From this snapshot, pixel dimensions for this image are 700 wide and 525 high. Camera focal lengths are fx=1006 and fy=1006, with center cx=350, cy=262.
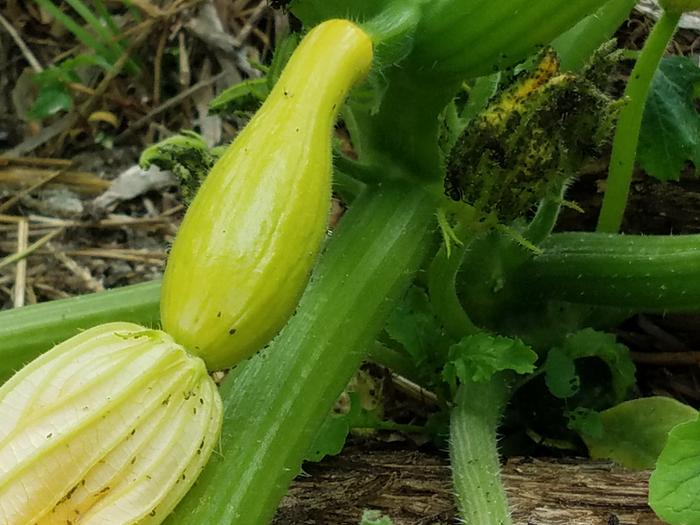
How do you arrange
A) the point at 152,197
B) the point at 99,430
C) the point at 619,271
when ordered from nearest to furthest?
the point at 99,430, the point at 619,271, the point at 152,197

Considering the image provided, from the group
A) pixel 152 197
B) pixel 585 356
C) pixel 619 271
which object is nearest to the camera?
pixel 619 271

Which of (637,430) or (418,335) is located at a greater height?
(418,335)

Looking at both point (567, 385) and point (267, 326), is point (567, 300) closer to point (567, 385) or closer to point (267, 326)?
point (567, 385)

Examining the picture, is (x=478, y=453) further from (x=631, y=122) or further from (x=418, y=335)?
(x=631, y=122)

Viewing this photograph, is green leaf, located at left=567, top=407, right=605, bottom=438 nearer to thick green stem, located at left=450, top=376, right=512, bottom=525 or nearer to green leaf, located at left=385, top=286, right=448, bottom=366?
thick green stem, located at left=450, top=376, right=512, bottom=525

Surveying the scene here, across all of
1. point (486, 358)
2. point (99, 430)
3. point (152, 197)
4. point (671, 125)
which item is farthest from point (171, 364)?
point (152, 197)

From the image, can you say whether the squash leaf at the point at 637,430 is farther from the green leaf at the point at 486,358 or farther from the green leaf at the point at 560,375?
the green leaf at the point at 486,358

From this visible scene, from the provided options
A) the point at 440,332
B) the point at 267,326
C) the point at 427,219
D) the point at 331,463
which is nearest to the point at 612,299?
the point at 440,332
